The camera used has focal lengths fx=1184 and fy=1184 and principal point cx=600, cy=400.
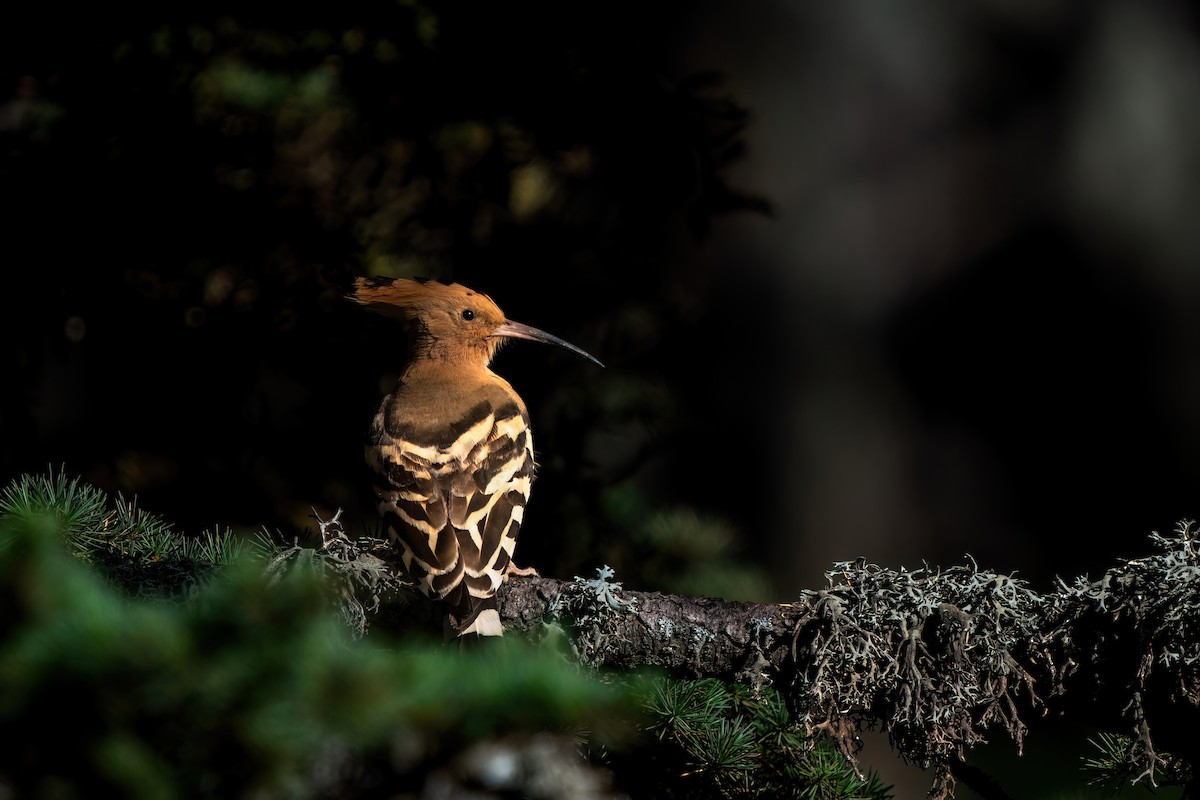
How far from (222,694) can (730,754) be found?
1.42 m

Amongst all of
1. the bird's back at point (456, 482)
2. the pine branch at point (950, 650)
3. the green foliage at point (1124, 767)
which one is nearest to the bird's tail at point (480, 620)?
the bird's back at point (456, 482)

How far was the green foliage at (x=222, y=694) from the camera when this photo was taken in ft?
4.94

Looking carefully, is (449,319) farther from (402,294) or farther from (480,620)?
(480,620)

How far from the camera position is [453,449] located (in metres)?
3.44

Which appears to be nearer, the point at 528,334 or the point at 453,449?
the point at 453,449

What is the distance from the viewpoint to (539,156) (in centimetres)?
404

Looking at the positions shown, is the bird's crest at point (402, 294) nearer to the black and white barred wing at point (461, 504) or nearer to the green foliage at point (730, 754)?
the black and white barred wing at point (461, 504)

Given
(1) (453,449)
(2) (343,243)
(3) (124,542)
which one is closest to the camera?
(3) (124,542)

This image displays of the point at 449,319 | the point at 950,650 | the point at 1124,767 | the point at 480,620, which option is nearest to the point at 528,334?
the point at 449,319

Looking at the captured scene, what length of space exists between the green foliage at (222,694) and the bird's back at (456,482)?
1.39 meters

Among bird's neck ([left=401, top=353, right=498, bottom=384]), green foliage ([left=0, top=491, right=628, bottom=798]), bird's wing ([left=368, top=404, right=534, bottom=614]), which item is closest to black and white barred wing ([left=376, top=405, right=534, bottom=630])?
bird's wing ([left=368, top=404, right=534, bottom=614])

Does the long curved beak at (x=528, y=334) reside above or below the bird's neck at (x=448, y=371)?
above

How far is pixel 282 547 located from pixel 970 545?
15.5 ft

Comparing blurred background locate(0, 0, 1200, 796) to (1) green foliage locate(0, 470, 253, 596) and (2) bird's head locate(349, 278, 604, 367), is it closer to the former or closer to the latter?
(2) bird's head locate(349, 278, 604, 367)
